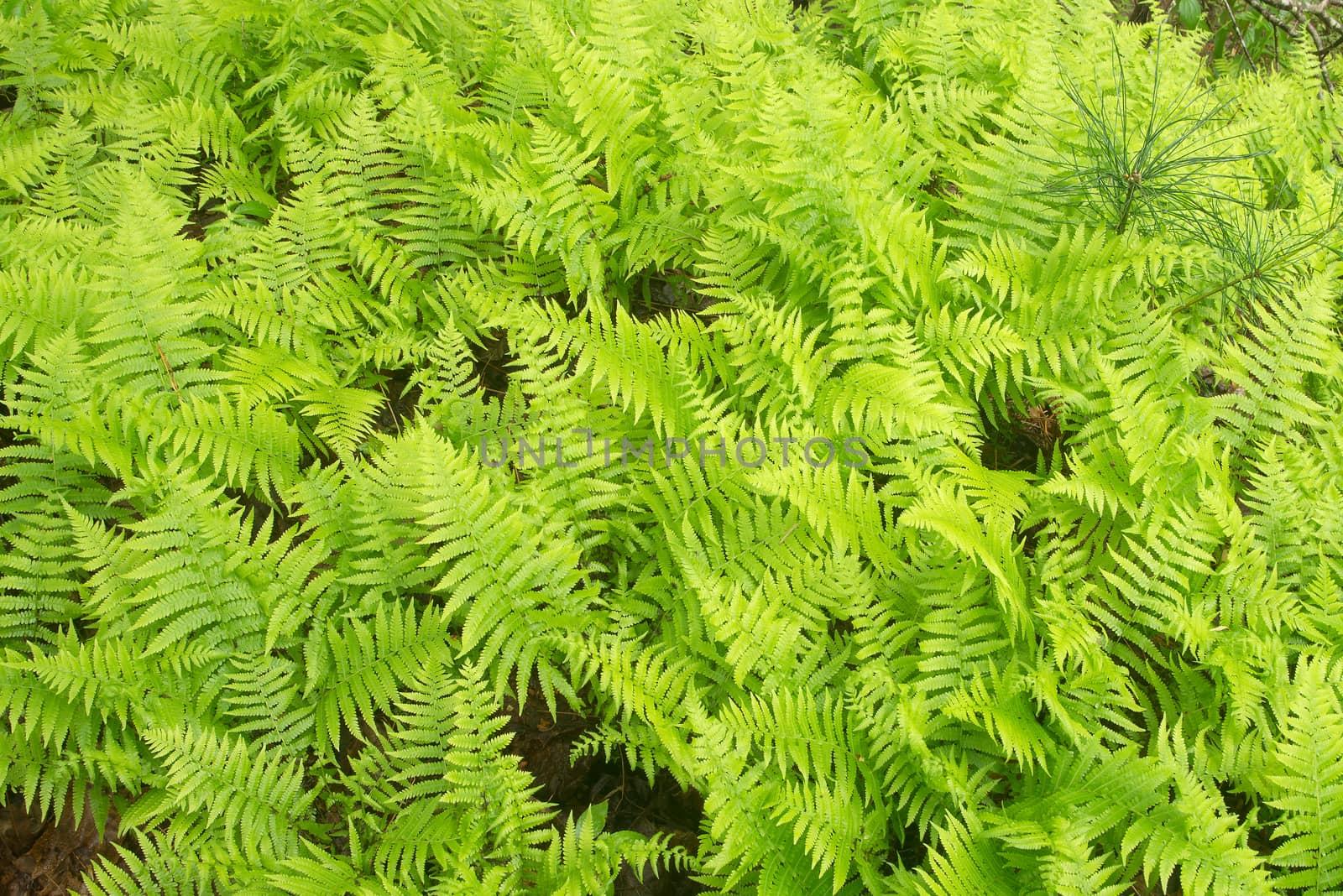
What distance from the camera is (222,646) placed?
311 centimetres

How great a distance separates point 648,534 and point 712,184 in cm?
178

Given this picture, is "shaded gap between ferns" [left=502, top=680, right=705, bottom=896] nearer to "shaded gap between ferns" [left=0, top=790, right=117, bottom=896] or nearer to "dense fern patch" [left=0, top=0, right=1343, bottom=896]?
"dense fern patch" [left=0, top=0, right=1343, bottom=896]

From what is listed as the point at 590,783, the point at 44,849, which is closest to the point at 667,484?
the point at 590,783

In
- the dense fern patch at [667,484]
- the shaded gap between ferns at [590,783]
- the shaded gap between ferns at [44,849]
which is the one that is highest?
the dense fern patch at [667,484]

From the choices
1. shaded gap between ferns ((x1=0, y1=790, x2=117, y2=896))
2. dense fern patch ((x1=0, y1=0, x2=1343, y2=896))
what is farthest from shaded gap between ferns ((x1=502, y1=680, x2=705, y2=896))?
shaded gap between ferns ((x1=0, y1=790, x2=117, y2=896))

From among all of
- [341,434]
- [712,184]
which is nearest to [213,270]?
[341,434]

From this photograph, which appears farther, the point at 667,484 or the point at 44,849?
the point at 667,484

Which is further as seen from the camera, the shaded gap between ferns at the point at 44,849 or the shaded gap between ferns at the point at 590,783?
the shaded gap between ferns at the point at 590,783

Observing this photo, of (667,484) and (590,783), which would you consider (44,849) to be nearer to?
(590,783)

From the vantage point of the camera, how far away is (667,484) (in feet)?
11.3

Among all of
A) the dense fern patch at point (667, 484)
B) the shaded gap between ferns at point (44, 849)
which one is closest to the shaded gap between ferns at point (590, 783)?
the dense fern patch at point (667, 484)

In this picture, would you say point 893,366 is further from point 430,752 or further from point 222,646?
point 222,646

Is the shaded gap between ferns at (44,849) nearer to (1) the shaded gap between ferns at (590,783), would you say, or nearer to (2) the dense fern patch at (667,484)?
(2) the dense fern patch at (667,484)

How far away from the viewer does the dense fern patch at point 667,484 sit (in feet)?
9.14
